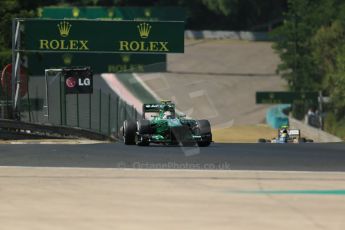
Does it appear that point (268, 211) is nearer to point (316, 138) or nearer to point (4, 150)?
point (4, 150)

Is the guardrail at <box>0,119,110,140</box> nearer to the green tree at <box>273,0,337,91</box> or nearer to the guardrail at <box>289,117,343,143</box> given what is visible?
the guardrail at <box>289,117,343,143</box>

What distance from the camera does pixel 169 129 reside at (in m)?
23.6

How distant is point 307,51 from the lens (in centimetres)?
8394

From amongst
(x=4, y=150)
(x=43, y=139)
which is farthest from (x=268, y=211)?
(x=43, y=139)

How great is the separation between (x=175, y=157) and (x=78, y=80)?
17.0 metres

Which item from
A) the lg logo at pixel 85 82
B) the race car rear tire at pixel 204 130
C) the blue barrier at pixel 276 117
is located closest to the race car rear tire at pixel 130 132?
the race car rear tire at pixel 204 130

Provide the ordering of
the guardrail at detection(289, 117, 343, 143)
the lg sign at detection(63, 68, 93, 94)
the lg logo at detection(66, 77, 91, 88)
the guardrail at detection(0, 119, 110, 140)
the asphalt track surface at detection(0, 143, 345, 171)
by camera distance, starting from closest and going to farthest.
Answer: the asphalt track surface at detection(0, 143, 345, 171) → the guardrail at detection(0, 119, 110, 140) → the lg sign at detection(63, 68, 93, 94) → the lg logo at detection(66, 77, 91, 88) → the guardrail at detection(289, 117, 343, 143)

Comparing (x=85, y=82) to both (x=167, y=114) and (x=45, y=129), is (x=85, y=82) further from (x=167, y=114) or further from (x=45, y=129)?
(x=167, y=114)

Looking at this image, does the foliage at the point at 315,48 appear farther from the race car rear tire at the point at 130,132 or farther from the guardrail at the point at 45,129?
the race car rear tire at the point at 130,132

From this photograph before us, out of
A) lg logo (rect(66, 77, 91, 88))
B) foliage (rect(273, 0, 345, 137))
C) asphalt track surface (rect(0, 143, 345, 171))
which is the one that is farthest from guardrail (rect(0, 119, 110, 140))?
foliage (rect(273, 0, 345, 137))

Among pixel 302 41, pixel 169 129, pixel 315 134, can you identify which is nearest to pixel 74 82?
pixel 169 129

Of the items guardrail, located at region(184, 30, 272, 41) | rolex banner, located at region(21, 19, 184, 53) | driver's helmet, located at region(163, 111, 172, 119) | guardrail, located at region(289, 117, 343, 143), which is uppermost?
guardrail, located at region(184, 30, 272, 41)

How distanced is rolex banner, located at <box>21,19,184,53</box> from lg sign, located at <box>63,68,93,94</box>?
107 cm

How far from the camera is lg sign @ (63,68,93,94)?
35.2 meters
